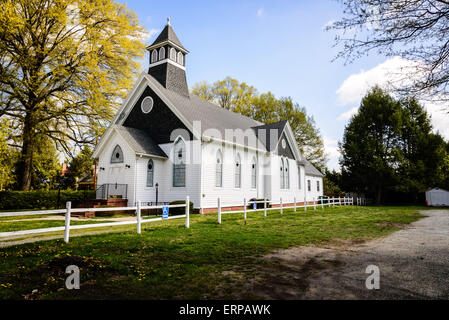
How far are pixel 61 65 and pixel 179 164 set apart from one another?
10.4 meters

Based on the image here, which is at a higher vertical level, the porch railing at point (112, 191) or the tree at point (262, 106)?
the tree at point (262, 106)

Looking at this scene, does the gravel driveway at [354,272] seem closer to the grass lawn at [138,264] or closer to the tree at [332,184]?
the grass lawn at [138,264]

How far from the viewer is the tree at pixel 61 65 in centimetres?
1806

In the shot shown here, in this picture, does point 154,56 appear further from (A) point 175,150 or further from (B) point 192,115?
(A) point 175,150

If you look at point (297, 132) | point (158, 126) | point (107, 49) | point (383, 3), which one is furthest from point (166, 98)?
point (297, 132)

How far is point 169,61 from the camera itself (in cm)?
2094

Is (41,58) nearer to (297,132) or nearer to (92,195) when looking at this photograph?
(92,195)

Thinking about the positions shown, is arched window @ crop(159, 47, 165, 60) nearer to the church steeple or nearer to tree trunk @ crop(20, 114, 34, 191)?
the church steeple

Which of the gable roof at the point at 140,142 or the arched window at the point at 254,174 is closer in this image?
the gable roof at the point at 140,142

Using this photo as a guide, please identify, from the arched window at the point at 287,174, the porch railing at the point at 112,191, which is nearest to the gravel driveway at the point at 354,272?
the porch railing at the point at 112,191

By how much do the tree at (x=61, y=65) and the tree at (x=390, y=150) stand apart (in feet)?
94.0

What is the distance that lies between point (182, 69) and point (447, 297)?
21.3 m

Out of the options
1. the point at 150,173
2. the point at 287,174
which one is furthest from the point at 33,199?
the point at 287,174

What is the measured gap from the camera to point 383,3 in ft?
19.0
